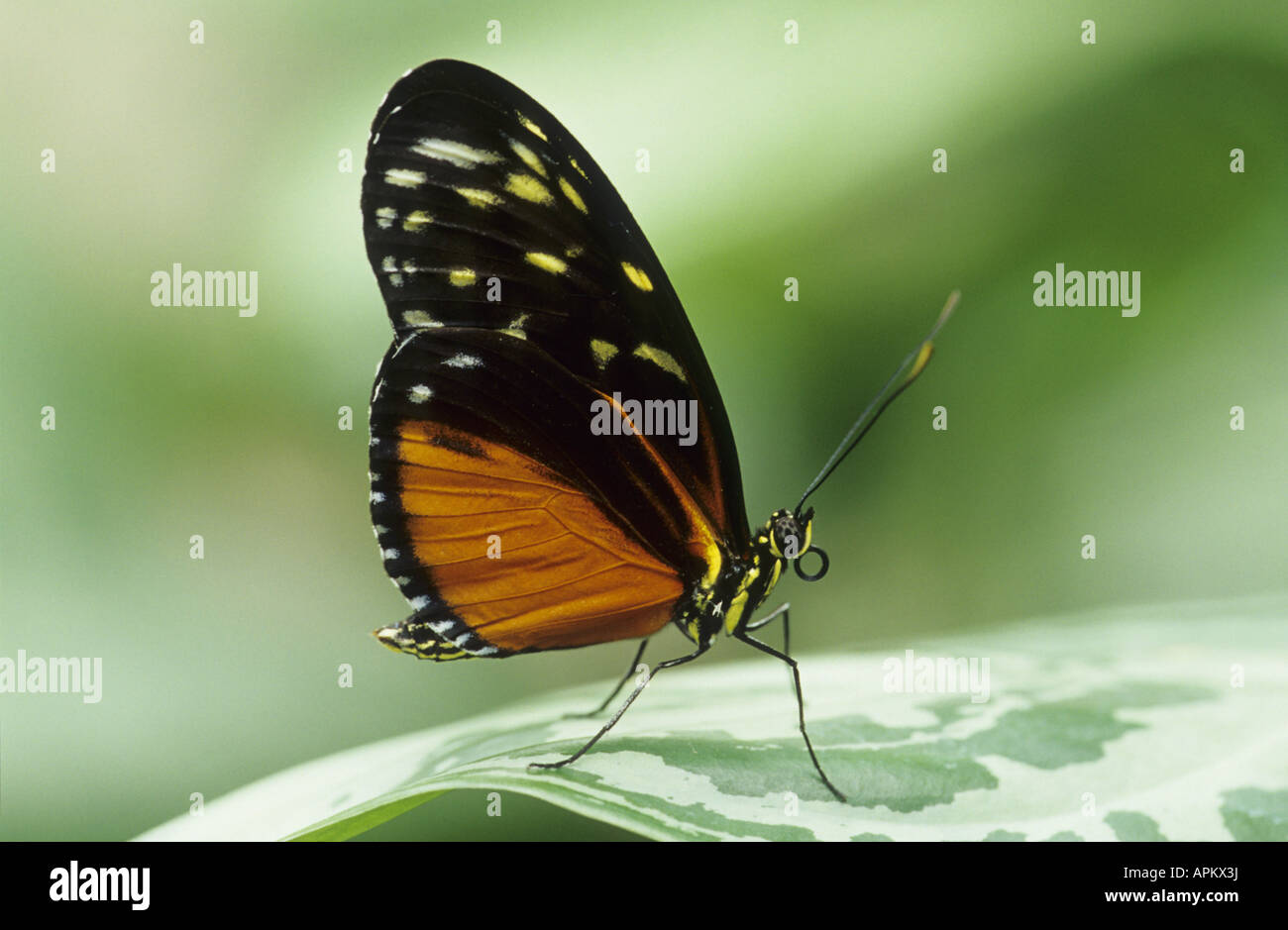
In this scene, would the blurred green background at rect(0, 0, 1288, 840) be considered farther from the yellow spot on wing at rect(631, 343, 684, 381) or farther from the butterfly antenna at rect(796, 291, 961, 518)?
the yellow spot on wing at rect(631, 343, 684, 381)

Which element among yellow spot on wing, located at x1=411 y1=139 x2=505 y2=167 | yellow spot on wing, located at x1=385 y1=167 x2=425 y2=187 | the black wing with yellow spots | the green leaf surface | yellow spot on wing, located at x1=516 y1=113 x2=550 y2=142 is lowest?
the green leaf surface

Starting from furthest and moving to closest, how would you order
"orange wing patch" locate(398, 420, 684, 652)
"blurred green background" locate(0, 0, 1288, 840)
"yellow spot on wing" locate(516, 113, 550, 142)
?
1. "blurred green background" locate(0, 0, 1288, 840)
2. "orange wing patch" locate(398, 420, 684, 652)
3. "yellow spot on wing" locate(516, 113, 550, 142)

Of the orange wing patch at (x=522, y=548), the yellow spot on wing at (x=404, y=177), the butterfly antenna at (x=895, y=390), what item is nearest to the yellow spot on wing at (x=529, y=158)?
the yellow spot on wing at (x=404, y=177)

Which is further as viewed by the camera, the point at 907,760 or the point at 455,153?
the point at 455,153

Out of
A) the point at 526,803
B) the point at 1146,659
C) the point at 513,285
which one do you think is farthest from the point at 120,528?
the point at 1146,659

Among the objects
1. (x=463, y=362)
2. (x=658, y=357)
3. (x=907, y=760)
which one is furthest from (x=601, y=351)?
(x=907, y=760)

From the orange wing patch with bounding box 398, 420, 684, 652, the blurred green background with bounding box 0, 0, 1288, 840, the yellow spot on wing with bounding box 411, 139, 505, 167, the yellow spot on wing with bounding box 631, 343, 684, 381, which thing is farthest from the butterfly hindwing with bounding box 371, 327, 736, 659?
the blurred green background with bounding box 0, 0, 1288, 840

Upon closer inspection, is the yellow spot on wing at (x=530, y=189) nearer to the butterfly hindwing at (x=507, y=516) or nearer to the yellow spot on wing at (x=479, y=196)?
the yellow spot on wing at (x=479, y=196)

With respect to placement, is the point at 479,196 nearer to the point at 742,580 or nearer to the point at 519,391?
the point at 519,391
